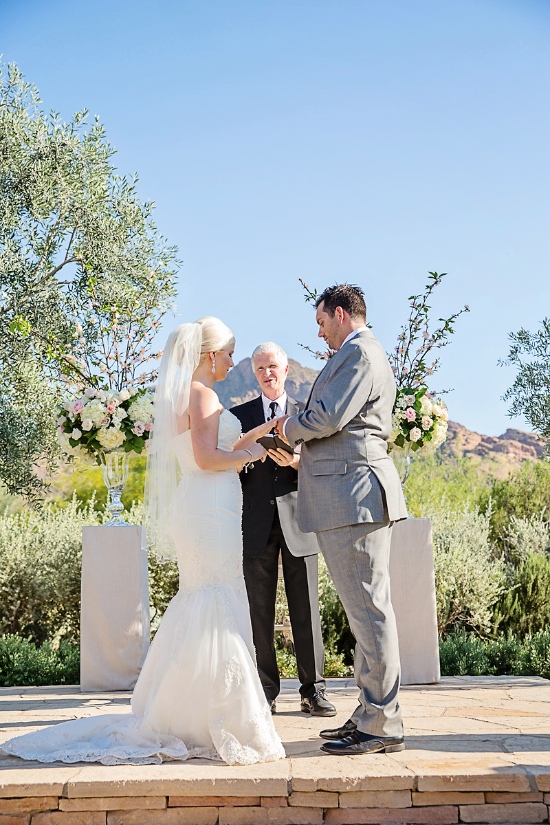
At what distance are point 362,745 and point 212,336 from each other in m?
2.02

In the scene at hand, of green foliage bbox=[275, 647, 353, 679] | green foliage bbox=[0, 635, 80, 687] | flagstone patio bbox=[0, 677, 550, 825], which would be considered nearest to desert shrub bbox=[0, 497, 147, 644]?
green foliage bbox=[0, 635, 80, 687]

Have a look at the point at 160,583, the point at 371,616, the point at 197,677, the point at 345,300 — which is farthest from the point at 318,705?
the point at 160,583

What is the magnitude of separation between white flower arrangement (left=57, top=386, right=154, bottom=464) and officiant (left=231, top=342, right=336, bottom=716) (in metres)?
1.49

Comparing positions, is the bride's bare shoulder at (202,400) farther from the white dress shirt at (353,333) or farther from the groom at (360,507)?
the white dress shirt at (353,333)

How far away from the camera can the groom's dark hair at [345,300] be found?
395 centimetres

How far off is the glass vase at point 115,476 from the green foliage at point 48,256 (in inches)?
97.3

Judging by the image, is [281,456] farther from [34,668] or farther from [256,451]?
[34,668]

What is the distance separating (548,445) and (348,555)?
594 cm

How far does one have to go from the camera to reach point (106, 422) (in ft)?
20.2

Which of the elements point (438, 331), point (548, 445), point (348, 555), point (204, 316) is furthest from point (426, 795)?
point (548, 445)

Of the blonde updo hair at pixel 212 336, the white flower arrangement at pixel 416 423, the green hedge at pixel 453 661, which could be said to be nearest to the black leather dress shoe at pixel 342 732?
the blonde updo hair at pixel 212 336

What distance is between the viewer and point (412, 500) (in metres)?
16.3

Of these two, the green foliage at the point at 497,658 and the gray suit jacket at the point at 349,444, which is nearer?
the gray suit jacket at the point at 349,444

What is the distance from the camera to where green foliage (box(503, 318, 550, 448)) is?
8.74 m
